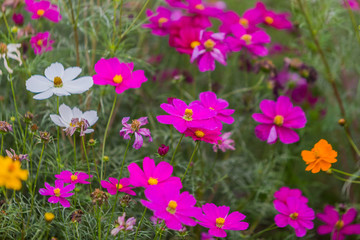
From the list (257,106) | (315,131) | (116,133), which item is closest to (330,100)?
(315,131)

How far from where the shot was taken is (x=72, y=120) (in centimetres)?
82

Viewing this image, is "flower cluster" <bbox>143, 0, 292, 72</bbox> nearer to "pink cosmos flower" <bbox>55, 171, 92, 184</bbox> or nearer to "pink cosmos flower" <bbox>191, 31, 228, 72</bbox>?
"pink cosmos flower" <bbox>191, 31, 228, 72</bbox>

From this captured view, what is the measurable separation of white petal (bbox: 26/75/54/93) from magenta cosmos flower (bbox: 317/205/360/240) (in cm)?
73

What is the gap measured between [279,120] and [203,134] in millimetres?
288

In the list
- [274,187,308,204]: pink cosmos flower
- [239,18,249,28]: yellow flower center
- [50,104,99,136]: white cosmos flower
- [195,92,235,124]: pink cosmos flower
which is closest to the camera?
[50,104,99,136]: white cosmos flower

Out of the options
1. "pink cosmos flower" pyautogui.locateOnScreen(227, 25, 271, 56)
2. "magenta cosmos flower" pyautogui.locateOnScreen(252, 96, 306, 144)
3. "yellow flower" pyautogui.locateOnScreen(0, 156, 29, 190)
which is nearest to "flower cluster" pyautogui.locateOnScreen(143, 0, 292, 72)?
"pink cosmos flower" pyautogui.locateOnScreen(227, 25, 271, 56)

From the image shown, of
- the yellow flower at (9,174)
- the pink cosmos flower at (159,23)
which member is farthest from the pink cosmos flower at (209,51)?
the yellow flower at (9,174)

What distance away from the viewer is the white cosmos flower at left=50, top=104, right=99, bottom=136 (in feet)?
2.69

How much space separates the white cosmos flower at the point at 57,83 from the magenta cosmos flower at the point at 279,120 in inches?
15.9

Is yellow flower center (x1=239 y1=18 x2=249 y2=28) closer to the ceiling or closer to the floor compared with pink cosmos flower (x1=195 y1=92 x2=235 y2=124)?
closer to the ceiling

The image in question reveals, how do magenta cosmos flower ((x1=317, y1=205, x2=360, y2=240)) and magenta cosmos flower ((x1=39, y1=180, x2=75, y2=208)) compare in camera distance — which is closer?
magenta cosmos flower ((x1=39, y1=180, x2=75, y2=208))

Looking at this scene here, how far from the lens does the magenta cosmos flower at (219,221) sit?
0.79 metres

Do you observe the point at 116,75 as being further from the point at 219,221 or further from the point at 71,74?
the point at 219,221

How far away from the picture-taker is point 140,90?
5.03ft
